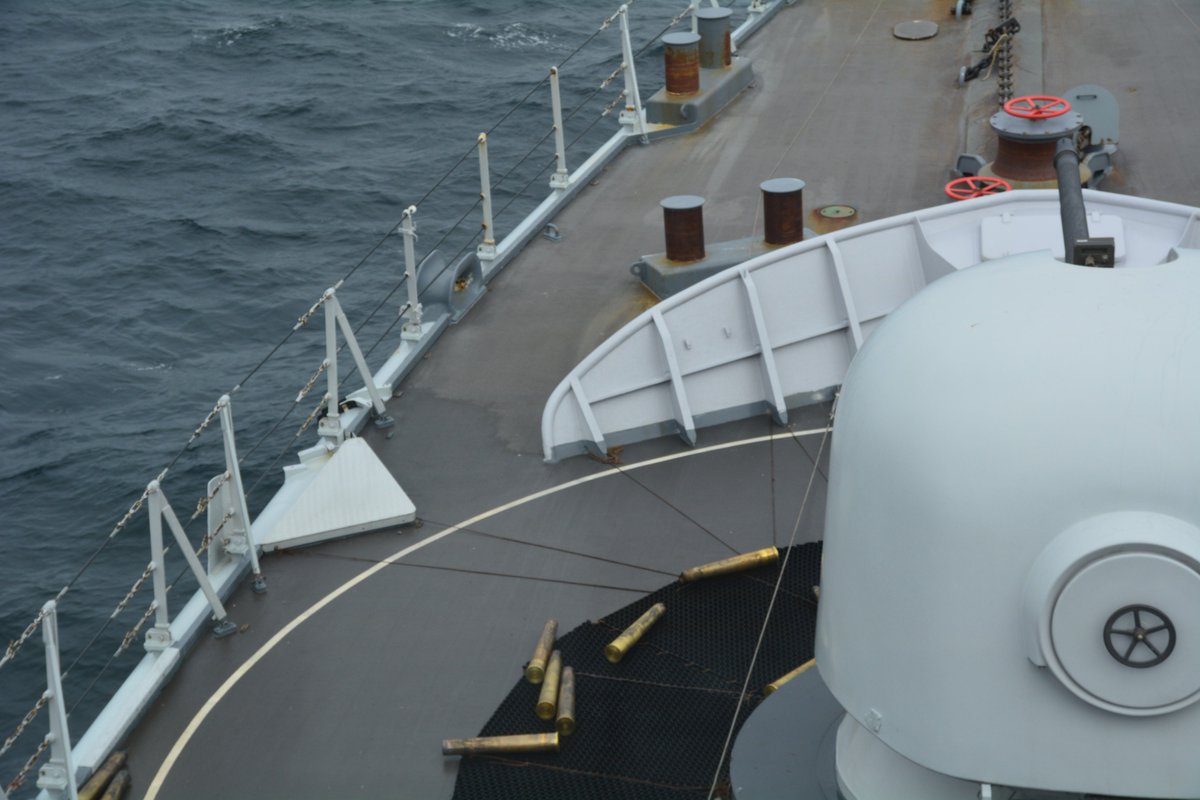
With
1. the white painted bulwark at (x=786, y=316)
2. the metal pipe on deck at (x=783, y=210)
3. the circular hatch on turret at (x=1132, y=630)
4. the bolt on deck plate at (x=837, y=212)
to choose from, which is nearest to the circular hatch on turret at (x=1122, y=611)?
the circular hatch on turret at (x=1132, y=630)

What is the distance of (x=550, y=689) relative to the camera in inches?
358

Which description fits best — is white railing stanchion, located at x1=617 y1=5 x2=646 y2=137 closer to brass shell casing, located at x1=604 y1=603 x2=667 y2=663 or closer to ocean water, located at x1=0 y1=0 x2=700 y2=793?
ocean water, located at x1=0 y1=0 x2=700 y2=793

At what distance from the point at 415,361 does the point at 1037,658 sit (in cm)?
849

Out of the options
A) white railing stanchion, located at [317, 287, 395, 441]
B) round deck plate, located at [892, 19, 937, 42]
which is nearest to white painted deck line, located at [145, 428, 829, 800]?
white railing stanchion, located at [317, 287, 395, 441]

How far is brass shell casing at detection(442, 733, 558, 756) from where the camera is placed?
28.6 feet

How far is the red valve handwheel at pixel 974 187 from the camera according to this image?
1480 cm

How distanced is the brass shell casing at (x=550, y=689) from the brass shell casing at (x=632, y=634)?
33cm

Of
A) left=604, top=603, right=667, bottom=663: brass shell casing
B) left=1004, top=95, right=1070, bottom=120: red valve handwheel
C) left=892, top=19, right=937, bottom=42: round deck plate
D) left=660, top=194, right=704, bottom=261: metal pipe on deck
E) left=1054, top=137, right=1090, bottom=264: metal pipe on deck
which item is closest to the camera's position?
left=1054, top=137, right=1090, bottom=264: metal pipe on deck

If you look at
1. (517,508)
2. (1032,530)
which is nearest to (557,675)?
(517,508)

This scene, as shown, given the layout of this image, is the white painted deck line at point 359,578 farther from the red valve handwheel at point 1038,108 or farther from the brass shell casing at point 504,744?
the red valve handwheel at point 1038,108

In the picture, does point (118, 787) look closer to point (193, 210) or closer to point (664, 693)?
point (664, 693)

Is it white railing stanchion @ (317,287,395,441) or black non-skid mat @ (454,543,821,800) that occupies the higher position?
white railing stanchion @ (317,287,395,441)

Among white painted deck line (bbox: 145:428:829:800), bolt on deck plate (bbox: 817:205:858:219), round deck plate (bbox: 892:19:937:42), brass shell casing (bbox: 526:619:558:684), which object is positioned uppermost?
brass shell casing (bbox: 526:619:558:684)

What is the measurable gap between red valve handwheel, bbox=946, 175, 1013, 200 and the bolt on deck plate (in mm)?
1103
